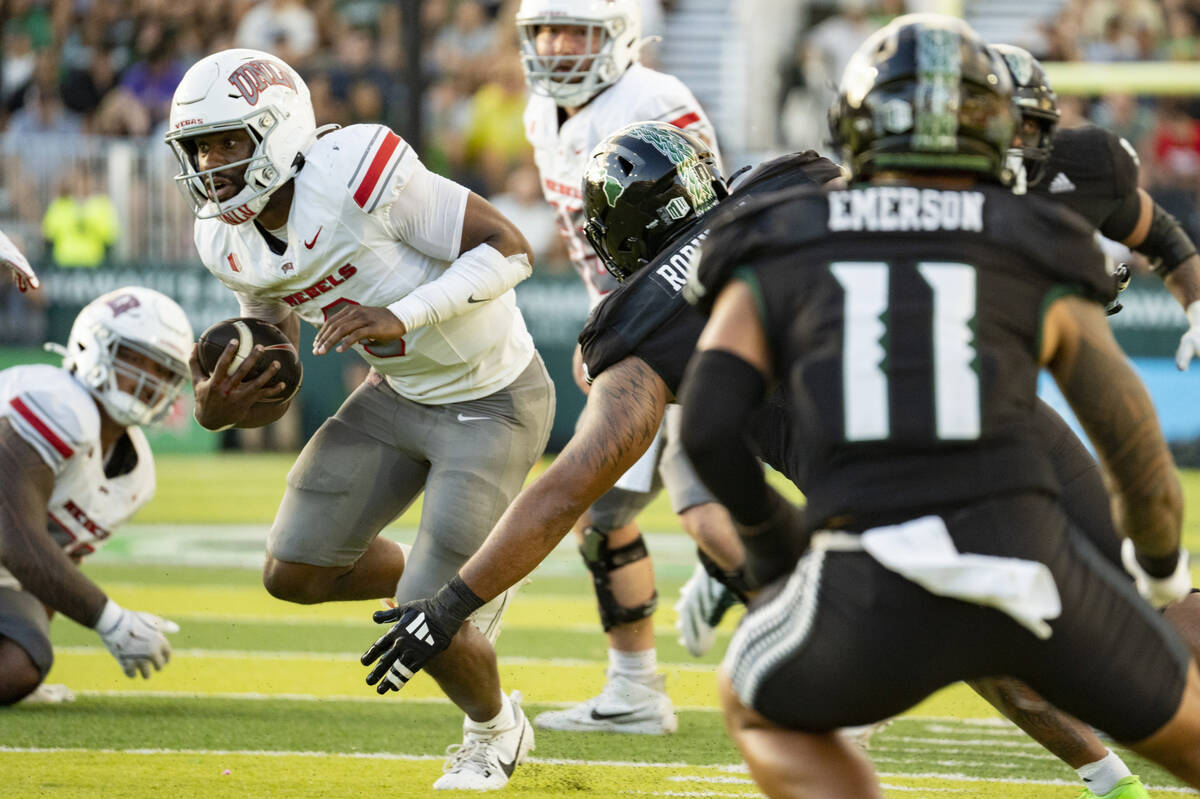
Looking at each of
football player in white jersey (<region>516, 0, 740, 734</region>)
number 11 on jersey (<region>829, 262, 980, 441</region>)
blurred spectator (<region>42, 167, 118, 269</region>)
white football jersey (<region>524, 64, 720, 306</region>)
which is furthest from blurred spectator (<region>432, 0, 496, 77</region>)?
number 11 on jersey (<region>829, 262, 980, 441</region>)

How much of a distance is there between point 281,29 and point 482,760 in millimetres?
11500

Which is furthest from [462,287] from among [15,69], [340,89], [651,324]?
[15,69]

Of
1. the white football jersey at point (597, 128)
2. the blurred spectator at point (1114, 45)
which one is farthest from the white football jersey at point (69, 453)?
the blurred spectator at point (1114, 45)

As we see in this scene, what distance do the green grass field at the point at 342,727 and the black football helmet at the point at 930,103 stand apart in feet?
5.84

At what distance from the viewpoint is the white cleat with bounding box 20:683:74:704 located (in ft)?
15.8

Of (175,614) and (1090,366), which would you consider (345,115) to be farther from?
(1090,366)

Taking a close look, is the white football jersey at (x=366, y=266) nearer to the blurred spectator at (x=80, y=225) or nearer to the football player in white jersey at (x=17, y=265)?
the football player in white jersey at (x=17, y=265)

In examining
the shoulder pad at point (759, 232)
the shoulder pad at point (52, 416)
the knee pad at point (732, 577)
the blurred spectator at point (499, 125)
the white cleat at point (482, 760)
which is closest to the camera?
the shoulder pad at point (759, 232)

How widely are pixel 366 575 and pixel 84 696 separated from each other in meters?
1.20

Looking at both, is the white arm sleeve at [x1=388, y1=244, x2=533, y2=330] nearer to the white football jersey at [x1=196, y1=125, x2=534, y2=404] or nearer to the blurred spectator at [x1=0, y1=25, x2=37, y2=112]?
the white football jersey at [x1=196, y1=125, x2=534, y2=404]

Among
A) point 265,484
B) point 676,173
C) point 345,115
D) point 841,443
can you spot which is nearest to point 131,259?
point 345,115

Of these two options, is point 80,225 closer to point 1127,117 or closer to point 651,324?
point 1127,117

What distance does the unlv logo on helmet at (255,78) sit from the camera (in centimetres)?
400

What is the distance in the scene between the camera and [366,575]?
4.33 m
